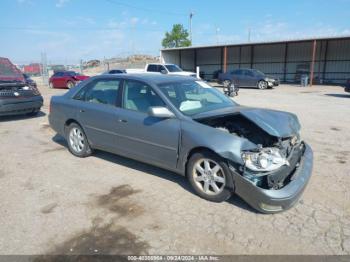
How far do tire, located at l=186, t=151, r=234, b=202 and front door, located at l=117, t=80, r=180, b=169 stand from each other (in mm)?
328

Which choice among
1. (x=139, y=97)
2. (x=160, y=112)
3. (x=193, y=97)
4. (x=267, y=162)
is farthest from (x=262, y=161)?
(x=139, y=97)

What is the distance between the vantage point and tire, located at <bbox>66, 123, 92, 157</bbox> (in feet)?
18.2

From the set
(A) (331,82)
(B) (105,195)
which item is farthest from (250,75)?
(B) (105,195)

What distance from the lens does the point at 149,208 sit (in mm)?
3736

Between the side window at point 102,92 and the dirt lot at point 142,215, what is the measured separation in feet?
3.59

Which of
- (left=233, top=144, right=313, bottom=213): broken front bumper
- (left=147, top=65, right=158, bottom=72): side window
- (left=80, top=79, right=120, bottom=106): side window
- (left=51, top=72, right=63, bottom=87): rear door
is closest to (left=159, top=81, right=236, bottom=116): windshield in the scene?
(left=80, top=79, right=120, bottom=106): side window

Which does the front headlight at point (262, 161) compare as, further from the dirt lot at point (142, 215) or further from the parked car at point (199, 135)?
the dirt lot at point (142, 215)

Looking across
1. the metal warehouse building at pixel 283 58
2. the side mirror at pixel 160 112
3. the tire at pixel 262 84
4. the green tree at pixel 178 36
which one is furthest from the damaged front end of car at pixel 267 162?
the green tree at pixel 178 36

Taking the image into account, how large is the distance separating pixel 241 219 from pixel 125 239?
51.7 inches

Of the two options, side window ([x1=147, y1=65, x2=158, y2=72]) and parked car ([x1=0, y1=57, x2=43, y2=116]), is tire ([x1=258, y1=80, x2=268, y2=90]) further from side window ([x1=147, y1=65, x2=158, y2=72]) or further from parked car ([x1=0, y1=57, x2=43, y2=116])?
parked car ([x1=0, y1=57, x2=43, y2=116])

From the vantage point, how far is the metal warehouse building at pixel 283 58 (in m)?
26.2

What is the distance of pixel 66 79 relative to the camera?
74.3ft

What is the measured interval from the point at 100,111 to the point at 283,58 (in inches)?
1096

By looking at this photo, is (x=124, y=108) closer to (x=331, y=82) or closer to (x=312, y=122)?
(x=312, y=122)
